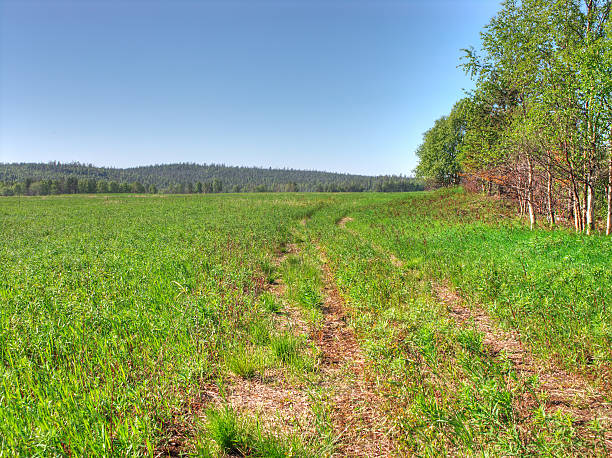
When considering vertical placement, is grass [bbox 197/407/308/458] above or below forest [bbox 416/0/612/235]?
below

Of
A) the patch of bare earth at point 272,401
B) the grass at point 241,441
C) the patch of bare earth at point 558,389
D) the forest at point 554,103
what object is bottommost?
the patch of bare earth at point 272,401

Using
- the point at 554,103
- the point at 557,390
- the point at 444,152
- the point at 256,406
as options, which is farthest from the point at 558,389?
the point at 444,152

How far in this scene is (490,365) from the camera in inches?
161

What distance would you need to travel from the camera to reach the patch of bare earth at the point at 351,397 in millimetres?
3078

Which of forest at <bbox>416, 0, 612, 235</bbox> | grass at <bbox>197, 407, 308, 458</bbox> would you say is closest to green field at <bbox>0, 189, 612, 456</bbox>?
grass at <bbox>197, 407, 308, 458</bbox>

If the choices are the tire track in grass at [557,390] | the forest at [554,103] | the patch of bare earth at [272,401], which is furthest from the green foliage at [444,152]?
the patch of bare earth at [272,401]

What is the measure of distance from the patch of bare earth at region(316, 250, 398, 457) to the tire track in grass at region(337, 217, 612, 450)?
167 cm

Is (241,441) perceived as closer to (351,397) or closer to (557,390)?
(351,397)

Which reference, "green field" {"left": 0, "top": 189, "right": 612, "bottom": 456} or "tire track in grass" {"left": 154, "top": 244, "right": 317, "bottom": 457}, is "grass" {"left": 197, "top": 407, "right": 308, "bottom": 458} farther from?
"tire track in grass" {"left": 154, "top": 244, "right": 317, "bottom": 457}

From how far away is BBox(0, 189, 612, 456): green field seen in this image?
9.86 feet

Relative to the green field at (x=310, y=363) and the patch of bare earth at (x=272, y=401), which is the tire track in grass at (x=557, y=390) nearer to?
the green field at (x=310, y=363)

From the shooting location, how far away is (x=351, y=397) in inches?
151

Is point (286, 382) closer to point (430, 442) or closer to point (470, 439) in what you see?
point (430, 442)

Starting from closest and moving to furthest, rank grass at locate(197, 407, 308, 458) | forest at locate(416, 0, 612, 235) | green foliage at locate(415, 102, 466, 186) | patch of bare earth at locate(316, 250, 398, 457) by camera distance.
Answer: grass at locate(197, 407, 308, 458) < patch of bare earth at locate(316, 250, 398, 457) < forest at locate(416, 0, 612, 235) < green foliage at locate(415, 102, 466, 186)
